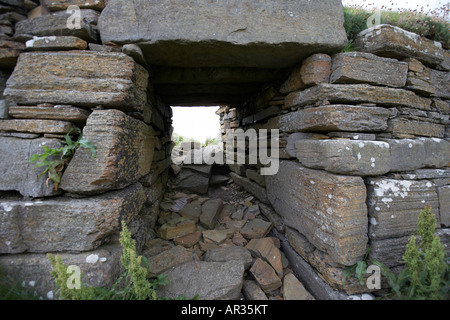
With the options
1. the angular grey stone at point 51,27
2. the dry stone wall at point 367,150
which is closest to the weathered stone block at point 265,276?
the dry stone wall at point 367,150

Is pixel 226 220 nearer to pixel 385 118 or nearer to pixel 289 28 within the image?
pixel 385 118

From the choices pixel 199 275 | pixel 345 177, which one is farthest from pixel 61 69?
pixel 345 177

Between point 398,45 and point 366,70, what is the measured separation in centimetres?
44

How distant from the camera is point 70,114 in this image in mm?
1566

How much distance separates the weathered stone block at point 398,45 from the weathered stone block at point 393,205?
130 cm

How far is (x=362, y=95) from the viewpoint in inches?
70.2

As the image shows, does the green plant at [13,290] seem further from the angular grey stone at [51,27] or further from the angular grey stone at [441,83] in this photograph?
the angular grey stone at [441,83]

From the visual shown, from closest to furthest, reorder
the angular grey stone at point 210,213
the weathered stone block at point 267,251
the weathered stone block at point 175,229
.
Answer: the weathered stone block at point 267,251 → the weathered stone block at point 175,229 → the angular grey stone at point 210,213

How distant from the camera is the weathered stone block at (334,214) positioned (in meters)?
1.56

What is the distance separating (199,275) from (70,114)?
1.85 m

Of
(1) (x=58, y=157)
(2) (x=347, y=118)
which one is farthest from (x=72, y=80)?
(2) (x=347, y=118)

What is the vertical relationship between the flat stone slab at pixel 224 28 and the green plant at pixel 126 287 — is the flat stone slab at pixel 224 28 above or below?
above

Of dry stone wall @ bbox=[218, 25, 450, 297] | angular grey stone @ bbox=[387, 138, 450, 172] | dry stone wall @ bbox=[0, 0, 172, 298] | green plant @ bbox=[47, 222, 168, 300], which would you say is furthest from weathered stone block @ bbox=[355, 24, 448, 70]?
green plant @ bbox=[47, 222, 168, 300]

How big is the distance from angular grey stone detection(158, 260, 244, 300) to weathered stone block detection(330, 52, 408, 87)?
2.14 m
